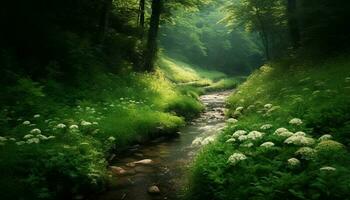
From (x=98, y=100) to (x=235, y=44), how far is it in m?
66.9

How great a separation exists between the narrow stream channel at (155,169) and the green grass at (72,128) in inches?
21.0

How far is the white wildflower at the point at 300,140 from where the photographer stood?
7.21m

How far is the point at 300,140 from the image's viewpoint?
7.29 m

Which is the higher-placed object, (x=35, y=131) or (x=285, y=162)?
(x=285, y=162)

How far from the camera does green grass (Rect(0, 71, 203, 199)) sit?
8797 mm

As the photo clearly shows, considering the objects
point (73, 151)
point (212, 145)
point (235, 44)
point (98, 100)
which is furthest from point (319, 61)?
point (235, 44)

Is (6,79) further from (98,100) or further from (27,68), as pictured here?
(98,100)

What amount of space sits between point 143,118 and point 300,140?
955 centimetres

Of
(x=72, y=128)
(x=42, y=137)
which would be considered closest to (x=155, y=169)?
(x=72, y=128)

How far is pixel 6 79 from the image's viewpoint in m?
14.4

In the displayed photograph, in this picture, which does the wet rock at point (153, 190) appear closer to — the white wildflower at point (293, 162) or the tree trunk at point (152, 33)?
the white wildflower at point (293, 162)

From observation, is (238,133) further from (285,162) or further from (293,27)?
(293,27)

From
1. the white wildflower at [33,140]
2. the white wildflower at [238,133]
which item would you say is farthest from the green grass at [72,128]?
the white wildflower at [238,133]

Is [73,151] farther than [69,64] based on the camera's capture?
No
